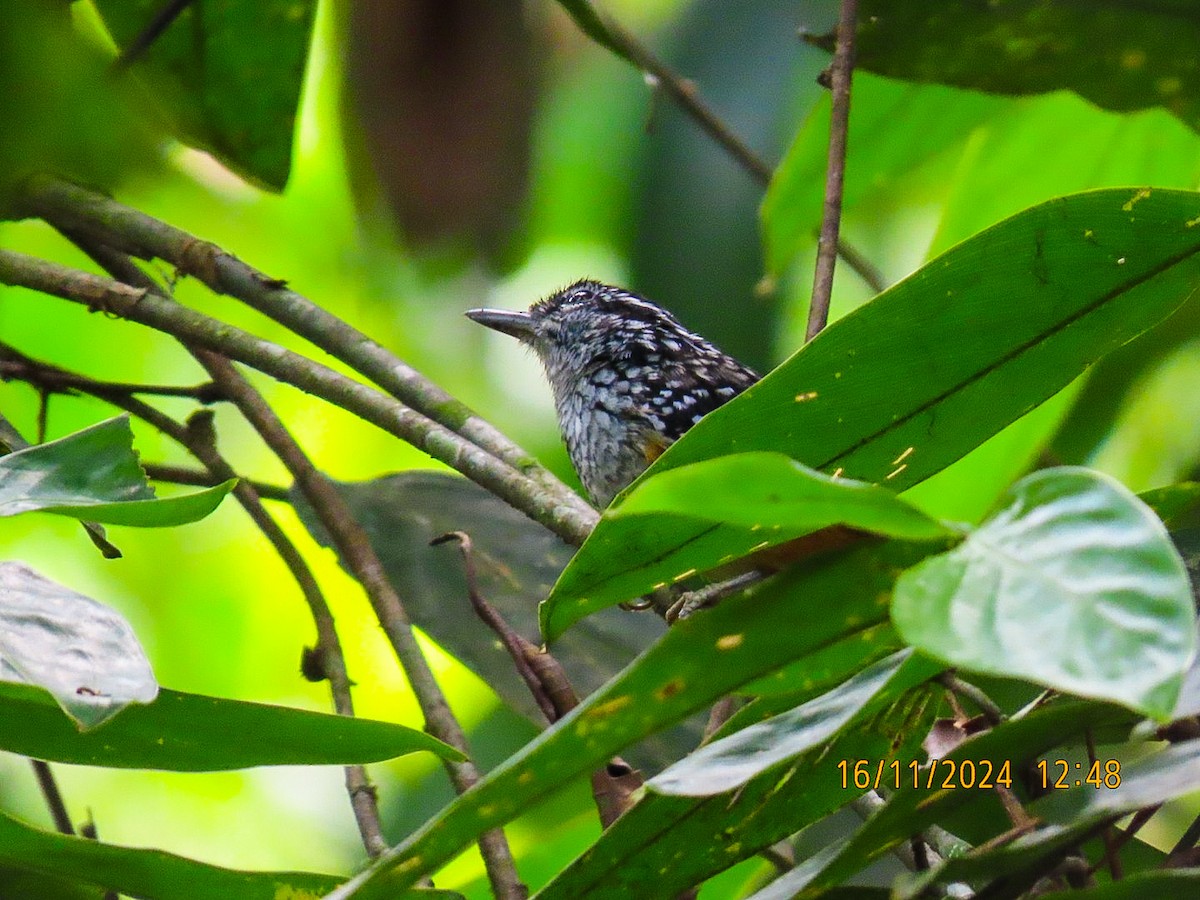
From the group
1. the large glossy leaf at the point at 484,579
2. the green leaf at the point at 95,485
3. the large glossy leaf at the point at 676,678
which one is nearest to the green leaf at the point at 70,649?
the green leaf at the point at 95,485

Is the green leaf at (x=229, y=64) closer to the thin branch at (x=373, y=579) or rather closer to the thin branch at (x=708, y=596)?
the thin branch at (x=373, y=579)

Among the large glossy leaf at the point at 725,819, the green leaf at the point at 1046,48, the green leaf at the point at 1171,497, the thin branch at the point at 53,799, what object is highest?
the green leaf at the point at 1046,48

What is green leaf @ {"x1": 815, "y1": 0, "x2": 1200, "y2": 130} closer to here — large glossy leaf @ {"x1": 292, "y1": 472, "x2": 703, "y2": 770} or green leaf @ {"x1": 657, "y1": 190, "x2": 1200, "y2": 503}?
large glossy leaf @ {"x1": 292, "y1": 472, "x2": 703, "y2": 770}

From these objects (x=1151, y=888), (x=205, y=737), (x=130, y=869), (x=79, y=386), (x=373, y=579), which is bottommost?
(x=1151, y=888)

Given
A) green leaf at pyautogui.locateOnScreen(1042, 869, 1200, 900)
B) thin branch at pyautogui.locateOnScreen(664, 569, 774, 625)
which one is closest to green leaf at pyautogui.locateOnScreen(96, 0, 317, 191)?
thin branch at pyautogui.locateOnScreen(664, 569, 774, 625)

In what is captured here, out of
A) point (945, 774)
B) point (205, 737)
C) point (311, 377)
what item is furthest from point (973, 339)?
point (311, 377)

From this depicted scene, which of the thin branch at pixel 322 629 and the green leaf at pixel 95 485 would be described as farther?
the thin branch at pixel 322 629

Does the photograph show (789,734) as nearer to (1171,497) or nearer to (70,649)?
(1171,497)
